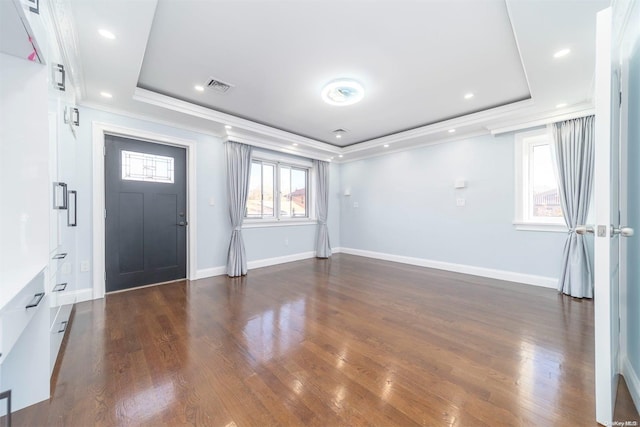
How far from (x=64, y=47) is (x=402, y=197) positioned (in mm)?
4917

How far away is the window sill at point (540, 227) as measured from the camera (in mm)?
3357

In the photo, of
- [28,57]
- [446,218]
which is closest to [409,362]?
[28,57]

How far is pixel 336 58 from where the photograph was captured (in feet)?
7.77

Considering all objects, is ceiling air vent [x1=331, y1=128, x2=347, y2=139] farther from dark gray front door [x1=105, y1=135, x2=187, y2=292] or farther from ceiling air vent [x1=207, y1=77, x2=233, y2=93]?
dark gray front door [x1=105, y1=135, x2=187, y2=292]

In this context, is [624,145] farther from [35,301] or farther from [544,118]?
[35,301]

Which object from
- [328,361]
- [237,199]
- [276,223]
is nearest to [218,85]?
[237,199]

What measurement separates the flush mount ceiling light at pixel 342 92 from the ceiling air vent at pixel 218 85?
1.12 metres

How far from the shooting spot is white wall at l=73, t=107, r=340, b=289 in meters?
3.00

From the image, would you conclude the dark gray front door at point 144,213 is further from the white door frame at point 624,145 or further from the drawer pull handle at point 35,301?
the white door frame at point 624,145

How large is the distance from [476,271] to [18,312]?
4919 mm

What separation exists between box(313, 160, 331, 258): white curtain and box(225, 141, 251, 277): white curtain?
1887 mm

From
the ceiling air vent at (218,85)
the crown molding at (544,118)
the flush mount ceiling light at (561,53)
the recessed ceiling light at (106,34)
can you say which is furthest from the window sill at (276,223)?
the flush mount ceiling light at (561,53)

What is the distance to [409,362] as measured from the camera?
1.80 m

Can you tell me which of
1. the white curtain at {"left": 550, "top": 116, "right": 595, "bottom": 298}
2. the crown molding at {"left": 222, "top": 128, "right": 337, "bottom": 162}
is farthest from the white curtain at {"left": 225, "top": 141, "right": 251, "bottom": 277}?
the white curtain at {"left": 550, "top": 116, "right": 595, "bottom": 298}
